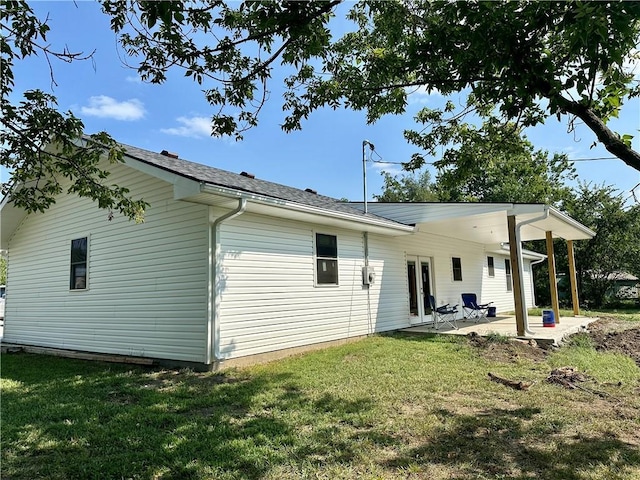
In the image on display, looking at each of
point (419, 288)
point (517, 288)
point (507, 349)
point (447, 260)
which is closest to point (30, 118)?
point (507, 349)

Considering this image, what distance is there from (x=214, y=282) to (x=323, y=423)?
10.4ft

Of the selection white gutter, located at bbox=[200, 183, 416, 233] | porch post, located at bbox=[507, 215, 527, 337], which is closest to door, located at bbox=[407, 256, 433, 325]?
white gutter, located at bbox=[200, 183, 416, 233]

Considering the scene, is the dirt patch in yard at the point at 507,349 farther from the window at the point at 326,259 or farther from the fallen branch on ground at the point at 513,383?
the window at the point at 326,259

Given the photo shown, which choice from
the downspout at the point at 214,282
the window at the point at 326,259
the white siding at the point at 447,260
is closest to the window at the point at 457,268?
the white siding at the point at 447,260

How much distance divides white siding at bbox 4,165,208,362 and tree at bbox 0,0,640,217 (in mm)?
1532

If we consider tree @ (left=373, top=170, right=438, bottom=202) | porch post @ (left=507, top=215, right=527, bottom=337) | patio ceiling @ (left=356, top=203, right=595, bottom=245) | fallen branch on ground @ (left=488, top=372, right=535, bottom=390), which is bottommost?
fallen branch on ground @ (left=488, top=372, right=535, bottom=390)

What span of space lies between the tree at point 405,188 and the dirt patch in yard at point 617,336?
25237mm

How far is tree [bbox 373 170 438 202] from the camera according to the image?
126 feet

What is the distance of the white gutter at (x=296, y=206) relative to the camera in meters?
5.94

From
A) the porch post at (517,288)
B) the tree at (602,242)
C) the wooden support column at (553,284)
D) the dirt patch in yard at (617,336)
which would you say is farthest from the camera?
the tree at (602,242)

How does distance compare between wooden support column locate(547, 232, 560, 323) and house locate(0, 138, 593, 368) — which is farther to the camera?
wooden support column locate(547, 232, 560, 323)

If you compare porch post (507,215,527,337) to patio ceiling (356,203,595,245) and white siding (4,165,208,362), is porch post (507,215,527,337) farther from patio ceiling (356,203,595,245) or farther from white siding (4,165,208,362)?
white siding (4,165,208,362)

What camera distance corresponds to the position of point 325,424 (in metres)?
4.11

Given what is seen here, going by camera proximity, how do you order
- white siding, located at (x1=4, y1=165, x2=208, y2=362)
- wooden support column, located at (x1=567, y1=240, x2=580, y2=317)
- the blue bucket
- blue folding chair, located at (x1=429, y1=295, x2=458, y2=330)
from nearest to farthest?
white siding, located at (x1=4, y1=165, x2=208, y2=362)
the blue bucket
blue folding chair, located at (x1=429, y1=295, x2=458, y2=330)
wooden support column, located at (x1=567, y1=240, x2=580, y2=317)
